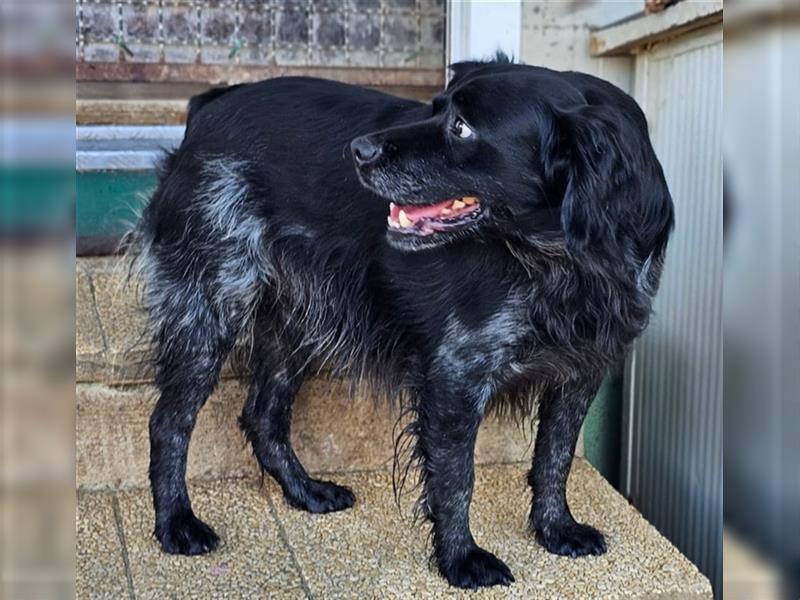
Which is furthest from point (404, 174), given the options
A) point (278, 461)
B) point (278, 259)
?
point (278, 461)

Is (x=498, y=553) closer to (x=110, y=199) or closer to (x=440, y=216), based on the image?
(x=440, y=216)

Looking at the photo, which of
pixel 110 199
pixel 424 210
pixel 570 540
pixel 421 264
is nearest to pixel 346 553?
pixel 570 540

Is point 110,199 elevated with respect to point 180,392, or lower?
elevated

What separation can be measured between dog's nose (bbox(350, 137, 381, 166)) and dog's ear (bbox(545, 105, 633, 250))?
39cm

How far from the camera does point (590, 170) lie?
6.57 ft

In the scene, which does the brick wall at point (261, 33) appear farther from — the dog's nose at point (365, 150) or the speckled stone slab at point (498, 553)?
the dog's nose at point (365, 150)

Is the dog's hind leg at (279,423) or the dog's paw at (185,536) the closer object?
the dog's paw at (185,536)

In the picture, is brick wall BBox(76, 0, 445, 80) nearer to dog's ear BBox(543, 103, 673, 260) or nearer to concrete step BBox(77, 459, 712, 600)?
concrete step BBox(77, 459, 712, 600)

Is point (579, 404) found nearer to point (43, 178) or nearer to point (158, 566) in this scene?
point (158, 566)

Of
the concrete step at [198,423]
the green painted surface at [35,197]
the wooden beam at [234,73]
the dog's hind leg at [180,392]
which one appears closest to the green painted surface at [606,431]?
the concrete step at [198,423]

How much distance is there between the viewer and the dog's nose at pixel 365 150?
6.93 ft

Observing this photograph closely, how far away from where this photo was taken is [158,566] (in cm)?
246

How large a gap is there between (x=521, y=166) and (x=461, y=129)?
150mm

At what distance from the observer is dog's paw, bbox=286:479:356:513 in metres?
2.79
